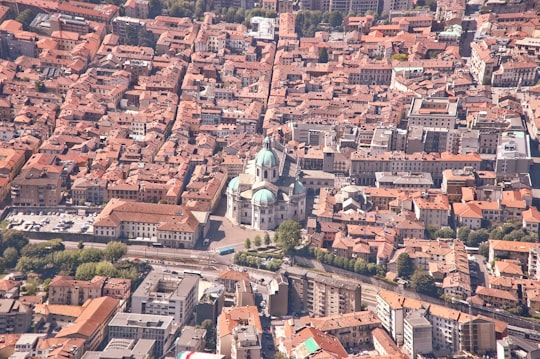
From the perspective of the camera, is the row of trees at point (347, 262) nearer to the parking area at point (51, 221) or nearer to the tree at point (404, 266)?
the tree at point (404, 266)

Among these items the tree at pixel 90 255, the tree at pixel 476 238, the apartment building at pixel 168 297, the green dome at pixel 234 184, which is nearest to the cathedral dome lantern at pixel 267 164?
the green dome at pixel 234 184

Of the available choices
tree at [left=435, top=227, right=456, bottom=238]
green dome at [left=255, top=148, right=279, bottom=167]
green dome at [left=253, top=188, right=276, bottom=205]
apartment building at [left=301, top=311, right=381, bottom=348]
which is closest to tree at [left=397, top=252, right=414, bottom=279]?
tree at [left=435, top=227, right=456, bottom=238]

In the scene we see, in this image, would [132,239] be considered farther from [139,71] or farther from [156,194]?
[139,71]

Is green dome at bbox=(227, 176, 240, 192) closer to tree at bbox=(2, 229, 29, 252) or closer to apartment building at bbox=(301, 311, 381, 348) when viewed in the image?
tree at bbox=(2, 229, 29, 252)

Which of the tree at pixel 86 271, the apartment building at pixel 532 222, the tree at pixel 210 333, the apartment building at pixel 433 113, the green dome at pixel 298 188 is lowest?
the tree at pixel 210 333

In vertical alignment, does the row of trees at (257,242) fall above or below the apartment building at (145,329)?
above

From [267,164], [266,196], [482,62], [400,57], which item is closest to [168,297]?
[266,196]
